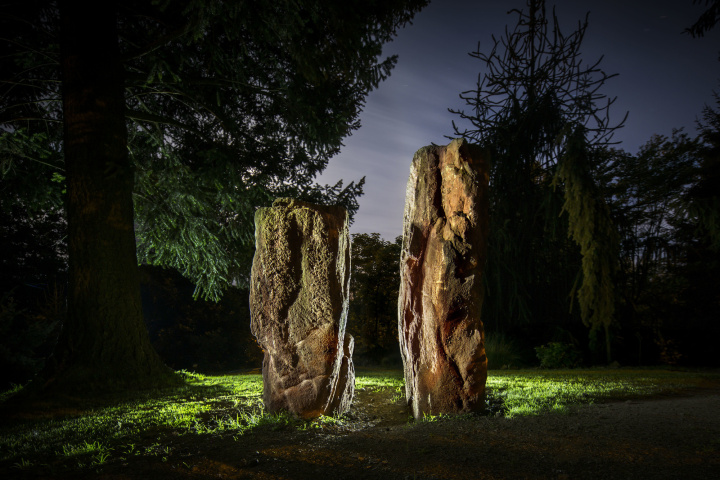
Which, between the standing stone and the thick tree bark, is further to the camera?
the thick tree bark

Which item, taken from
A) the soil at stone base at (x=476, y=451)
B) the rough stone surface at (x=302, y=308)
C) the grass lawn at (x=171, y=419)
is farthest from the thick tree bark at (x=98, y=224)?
the soil at stone base at (x=476, y=451)

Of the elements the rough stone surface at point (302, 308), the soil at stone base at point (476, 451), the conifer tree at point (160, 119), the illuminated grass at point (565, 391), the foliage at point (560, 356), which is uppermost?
the conifer tree at point (160, 119)

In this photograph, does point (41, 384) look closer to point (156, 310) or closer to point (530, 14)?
point (156, 310)

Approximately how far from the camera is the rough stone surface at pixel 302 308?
15.5 feet

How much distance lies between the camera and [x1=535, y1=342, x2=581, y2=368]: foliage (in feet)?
37.5

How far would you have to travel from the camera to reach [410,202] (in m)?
5.23

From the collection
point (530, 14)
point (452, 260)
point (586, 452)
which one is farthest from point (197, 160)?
point (530, 14)

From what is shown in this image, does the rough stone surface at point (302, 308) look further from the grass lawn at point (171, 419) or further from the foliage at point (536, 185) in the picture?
the foliage at point (536, 185)

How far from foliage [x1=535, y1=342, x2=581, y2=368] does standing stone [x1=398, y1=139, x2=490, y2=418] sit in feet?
26.1

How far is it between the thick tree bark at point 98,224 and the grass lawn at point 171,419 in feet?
2.72

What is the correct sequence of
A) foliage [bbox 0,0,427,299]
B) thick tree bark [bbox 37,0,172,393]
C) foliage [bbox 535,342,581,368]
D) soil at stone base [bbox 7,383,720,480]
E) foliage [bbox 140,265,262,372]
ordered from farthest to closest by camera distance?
foliage [bbox 140,265,262,372]
foliage [bbox 535,342,581,368]
foliage [bbox 0,0,427,299]
thick tree bark [bbox 37,0,172,393]
soil at stone base [bbox 7,383,720,480]

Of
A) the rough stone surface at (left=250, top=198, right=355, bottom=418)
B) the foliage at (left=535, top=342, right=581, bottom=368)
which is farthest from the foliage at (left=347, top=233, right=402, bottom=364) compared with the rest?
the rough stone surface at (left=250, top=198, right=355, bottom=418)

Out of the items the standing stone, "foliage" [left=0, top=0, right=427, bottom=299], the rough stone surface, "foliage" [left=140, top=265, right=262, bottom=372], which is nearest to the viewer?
the standing stone

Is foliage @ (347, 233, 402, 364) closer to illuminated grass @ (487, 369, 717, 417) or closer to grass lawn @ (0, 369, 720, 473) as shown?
illuminated grass @ (487, 369, 717, 417)
